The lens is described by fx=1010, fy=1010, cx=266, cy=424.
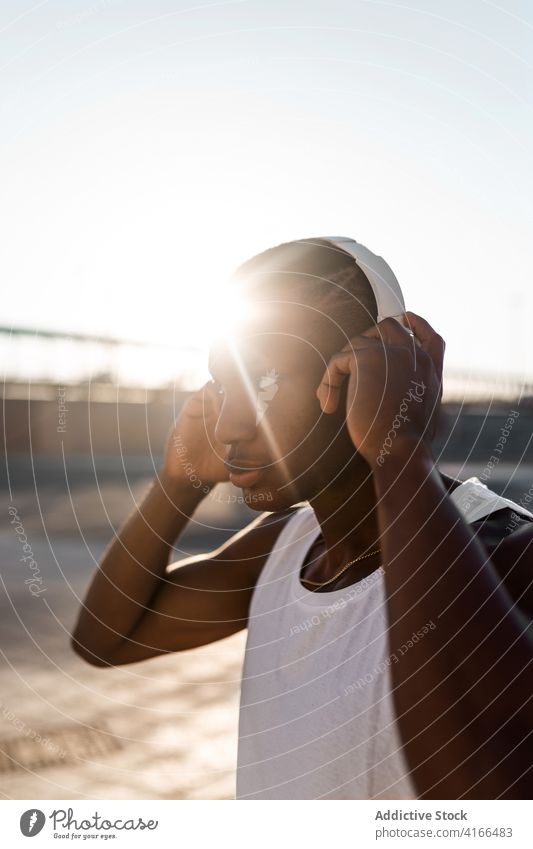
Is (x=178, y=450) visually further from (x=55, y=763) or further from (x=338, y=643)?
(x=55, y=763)

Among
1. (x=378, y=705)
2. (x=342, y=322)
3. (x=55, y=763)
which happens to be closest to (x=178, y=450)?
(x=342, y=322)

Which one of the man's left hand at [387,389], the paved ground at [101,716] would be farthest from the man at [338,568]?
the paved ground at [101,716]

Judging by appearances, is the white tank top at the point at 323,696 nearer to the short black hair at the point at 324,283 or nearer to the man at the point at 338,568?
the man at the point at 338,568

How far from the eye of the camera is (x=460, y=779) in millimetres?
1317

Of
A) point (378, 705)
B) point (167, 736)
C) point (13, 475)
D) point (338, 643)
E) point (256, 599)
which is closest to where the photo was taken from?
point (378, 705)

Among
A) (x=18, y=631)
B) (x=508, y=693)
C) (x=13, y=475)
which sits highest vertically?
(x=508, y=693)

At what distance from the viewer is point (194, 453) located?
217 centimetres

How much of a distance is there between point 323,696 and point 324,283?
712 millimetres

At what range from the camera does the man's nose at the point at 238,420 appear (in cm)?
171

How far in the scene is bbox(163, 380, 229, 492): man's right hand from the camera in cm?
214

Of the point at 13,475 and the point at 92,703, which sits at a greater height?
the point at 92,703

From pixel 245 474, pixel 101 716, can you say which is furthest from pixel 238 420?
pixel 101 716

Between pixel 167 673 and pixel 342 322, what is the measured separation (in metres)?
4.31

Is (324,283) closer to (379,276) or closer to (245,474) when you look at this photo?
(379,276)
